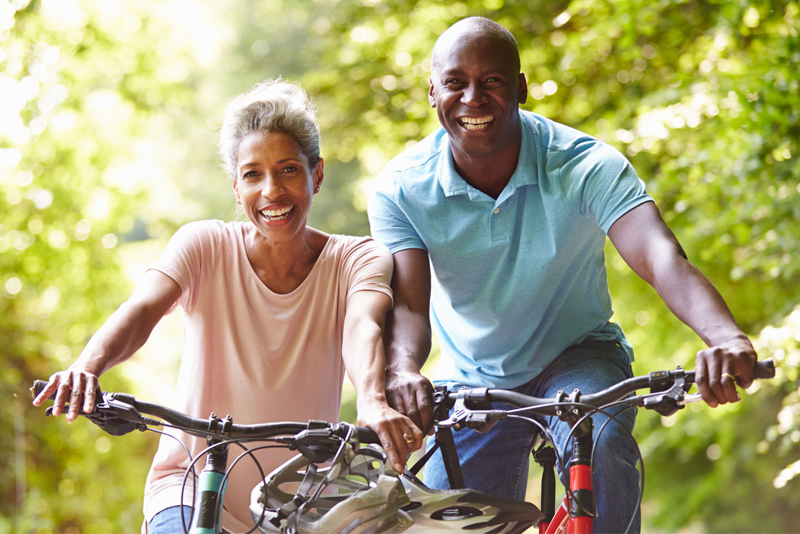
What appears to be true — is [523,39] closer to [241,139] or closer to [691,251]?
[691,251]

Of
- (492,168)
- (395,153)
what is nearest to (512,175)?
(492,168)

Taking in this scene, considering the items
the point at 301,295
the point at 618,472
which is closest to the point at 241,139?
the point at 301,295

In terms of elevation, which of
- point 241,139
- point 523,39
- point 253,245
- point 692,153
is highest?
point 523,39

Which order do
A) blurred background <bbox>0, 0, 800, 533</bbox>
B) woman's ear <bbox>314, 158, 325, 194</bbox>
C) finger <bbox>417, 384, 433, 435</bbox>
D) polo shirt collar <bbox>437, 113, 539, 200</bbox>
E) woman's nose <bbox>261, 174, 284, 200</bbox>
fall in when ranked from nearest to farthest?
1. finger <bbox>417, 384, 433, 435</bbox>
2. woman's nose <bbox>261, 174, 284, 200</bbox>
3. polo shirt collar <bbox>437, 113, 539, 200</bbox>
4. woman's ear <bbox>314, 158, 325, 194</bbox>
5. blurred background <bbox>0, 0, 800, 533</bbox>

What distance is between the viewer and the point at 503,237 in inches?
99.7

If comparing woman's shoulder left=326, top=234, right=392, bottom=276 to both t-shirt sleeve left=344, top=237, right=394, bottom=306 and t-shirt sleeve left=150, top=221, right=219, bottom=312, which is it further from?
t-shirt sleeve left=150, top=221, right=219, bottom=312

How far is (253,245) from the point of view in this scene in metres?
2.62

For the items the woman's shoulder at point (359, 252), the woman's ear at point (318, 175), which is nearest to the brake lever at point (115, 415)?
the woman's shoulder at point (359, 252)

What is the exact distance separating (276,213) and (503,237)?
0.68 meters

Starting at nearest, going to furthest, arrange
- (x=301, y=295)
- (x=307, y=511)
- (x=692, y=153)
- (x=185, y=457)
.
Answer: (x=307, y=511)
(x=185, y=457)
(x=301, y=295)
(x=692, y=153)

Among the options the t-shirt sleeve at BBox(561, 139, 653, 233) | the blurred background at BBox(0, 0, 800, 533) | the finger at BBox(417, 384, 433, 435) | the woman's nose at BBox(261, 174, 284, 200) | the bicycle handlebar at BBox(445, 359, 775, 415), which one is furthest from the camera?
the blurred background at BBox(0, 0, 800, 533)

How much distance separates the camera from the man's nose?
244cm

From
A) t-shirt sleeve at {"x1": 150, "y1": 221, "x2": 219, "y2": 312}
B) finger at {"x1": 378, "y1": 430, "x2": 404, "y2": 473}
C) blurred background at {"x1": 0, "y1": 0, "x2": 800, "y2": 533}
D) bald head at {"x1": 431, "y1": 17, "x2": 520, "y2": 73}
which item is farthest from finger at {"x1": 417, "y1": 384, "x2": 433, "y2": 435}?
blurred background at {"x1": 0, "y1": 0, "x2": 800, "y2": 533}

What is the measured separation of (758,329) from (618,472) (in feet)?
12.9
